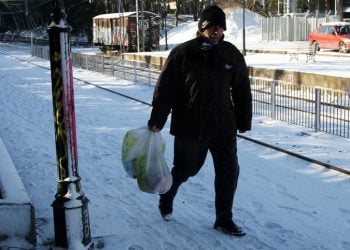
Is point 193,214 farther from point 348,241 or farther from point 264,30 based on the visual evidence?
point 264,30

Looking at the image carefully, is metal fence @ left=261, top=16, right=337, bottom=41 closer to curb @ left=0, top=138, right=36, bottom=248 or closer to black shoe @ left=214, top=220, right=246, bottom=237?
black shoe @ left=214, top=220, right=246, bottom=237

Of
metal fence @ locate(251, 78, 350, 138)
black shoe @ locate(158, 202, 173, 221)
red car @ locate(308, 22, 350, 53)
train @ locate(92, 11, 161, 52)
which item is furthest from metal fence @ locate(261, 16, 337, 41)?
black shoe @ locate(158, 202, 173, 221)

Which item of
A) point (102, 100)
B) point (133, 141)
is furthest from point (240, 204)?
point (102, 100)

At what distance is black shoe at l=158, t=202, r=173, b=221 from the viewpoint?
5.42m

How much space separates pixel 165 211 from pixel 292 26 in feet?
143

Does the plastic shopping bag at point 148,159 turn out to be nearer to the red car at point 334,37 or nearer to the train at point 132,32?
the red car at point 334,37

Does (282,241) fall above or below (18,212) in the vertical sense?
below

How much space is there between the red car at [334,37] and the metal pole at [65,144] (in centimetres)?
2854

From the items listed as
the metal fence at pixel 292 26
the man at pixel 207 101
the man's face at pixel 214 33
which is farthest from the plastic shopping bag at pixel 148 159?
the metal fence at pixel 292 26

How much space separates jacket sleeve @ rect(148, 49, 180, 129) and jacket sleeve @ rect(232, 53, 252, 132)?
481 mm

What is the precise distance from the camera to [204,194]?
654cm

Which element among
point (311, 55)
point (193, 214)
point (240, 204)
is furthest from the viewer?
point (311, 55)

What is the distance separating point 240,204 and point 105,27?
43.5 metres

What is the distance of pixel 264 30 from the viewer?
162 ft
